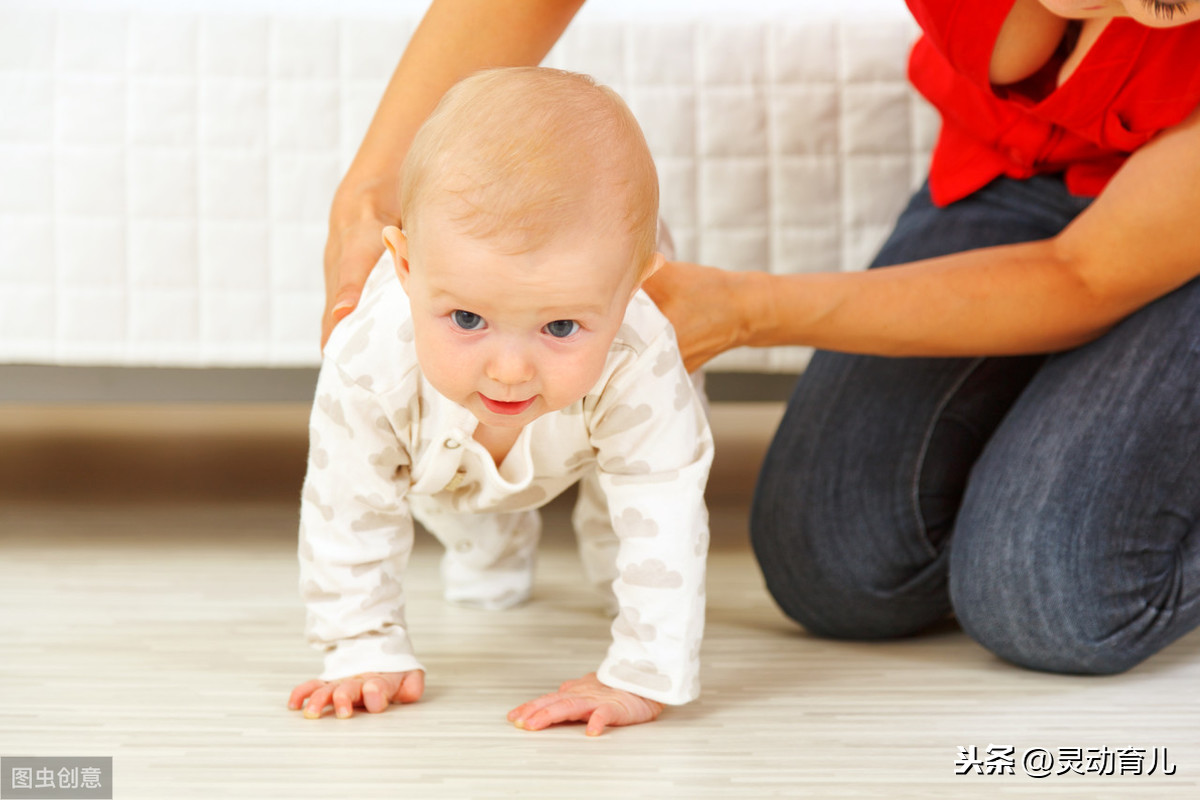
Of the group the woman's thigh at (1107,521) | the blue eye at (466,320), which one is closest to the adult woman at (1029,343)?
the woman's thigh at (1107,521)

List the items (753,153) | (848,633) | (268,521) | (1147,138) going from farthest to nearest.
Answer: (268,521), (753,153), (848,633), (1147,138)

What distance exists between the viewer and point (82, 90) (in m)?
1.25

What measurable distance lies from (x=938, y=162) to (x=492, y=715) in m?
0.73

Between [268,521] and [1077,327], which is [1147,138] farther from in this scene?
[268,521]

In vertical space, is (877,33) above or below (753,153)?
above

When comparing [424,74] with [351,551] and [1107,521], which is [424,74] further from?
[1107,521]

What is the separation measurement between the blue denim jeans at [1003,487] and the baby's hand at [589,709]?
274mm

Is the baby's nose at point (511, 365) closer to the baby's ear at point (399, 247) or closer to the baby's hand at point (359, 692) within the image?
the baby's ear at point (399, 247)

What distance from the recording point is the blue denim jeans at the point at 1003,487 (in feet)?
3.05

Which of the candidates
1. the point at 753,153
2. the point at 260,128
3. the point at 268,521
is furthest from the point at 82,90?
the point at 753,153

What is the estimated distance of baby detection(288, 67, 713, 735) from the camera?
0.68m

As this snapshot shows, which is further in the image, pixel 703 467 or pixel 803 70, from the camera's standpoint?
pixel 803 70

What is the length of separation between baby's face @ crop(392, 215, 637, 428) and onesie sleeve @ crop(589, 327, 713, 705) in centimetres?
12

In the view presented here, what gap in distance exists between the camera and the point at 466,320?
708 millimetres
